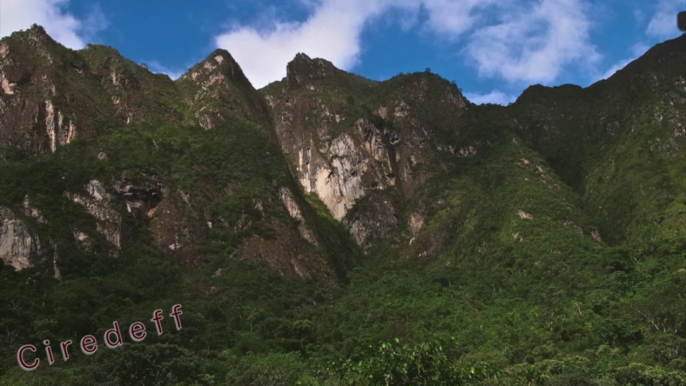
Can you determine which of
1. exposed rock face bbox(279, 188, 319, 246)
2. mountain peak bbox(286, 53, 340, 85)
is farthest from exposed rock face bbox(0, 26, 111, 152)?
mountain peak bbox(286, 53, 340, 85)

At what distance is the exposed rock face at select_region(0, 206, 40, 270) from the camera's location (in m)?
66.4

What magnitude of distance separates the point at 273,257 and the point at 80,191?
25.1m

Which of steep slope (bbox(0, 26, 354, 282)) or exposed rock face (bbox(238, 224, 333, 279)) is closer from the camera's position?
steep slope (bbox(0, 26, 354, 282))

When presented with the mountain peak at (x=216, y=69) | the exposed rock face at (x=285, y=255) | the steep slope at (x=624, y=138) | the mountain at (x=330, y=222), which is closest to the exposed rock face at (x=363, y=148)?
the mountain at (x=330, y=222)

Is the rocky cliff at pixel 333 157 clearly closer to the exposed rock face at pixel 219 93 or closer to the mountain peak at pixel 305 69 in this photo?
the exposed rock face at pixel 219 93

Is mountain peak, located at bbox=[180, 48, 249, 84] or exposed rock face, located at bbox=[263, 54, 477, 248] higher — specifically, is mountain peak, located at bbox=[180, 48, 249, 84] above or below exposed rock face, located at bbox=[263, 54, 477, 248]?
→ above

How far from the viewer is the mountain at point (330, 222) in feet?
180

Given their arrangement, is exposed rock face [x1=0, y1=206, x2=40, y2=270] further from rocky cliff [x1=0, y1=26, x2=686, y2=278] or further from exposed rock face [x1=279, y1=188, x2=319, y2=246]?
exposed rock face [x1=279, y1=188, x2=319, y2=246]

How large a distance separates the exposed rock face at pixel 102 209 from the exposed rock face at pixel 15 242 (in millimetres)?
9056

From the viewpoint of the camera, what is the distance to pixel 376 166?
113 meters

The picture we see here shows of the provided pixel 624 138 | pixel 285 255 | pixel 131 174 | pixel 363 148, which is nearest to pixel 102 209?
pixel 131 174

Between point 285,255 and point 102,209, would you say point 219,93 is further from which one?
point 285,255

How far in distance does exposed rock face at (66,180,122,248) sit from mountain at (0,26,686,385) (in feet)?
0.74

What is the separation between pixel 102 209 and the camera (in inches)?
3081
